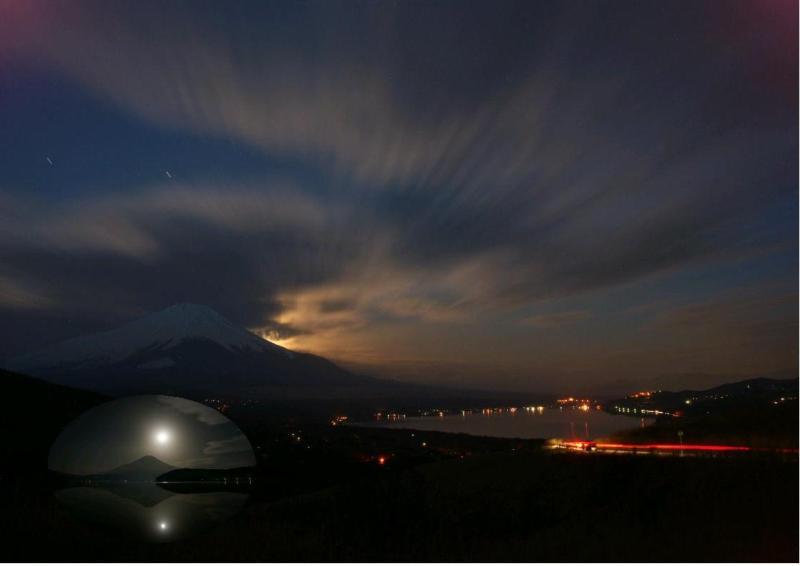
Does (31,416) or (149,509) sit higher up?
(31,416)

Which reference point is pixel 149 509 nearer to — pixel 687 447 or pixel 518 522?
pixel 518 522

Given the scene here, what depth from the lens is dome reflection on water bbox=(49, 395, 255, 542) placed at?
16594 millimetres

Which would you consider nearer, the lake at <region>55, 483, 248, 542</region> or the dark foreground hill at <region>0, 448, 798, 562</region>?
the dark foreground hill at <region>0, 448, 798, 562</region>

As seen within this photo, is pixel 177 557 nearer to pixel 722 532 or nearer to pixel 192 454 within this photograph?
pixel 192 454

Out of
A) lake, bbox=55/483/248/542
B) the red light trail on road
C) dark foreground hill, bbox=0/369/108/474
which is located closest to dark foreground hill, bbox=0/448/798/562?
lake, bbox=55/483/248/542

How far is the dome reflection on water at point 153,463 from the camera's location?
16594 millimetres

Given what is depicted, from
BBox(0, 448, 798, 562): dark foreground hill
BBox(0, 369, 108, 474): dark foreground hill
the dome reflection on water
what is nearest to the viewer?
BBox(0, 448, 798, 562): dark foreground hill

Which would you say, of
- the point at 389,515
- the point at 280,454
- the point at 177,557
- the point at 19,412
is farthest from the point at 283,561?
the point at 19,412

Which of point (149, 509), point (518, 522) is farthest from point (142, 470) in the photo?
point (518, 522)

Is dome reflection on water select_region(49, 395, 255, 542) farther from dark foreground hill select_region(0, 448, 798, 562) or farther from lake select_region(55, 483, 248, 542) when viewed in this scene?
dark foreground hill select_region(0, 448, 798, 562)

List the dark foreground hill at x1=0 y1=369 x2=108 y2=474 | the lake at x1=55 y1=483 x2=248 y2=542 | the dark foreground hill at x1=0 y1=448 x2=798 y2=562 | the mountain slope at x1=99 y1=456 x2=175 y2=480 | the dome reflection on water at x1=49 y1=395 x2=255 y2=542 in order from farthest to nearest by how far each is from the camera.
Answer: the dark foreground hill at x1=0 y1=369 x2=108 y2=474, the mountain slope at x1=99 y1=456 x2=175 y2=480, the dome reflection on water at x1=49 y1=395 x2=255 y2=542, the lake at x1=55 y1=483 x2=248 y2=542, the dark foreground hill at x1=0 y1=448 x2=798 y2=562

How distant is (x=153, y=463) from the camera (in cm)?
1873

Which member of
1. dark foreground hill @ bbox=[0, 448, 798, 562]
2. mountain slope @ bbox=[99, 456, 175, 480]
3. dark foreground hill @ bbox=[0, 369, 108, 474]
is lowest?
dark foreground hill @ bbox=[0, 448, 798, 562]

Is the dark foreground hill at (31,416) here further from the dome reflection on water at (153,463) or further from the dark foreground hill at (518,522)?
the dark foreground hill at (518,522)
